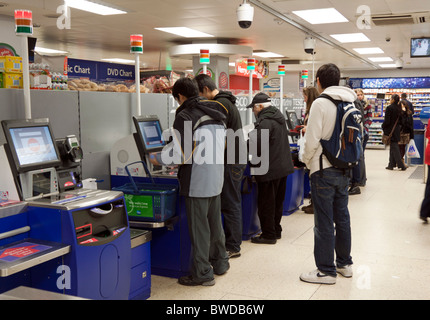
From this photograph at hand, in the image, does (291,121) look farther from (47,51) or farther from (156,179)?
(47,51)

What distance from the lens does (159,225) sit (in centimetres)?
366

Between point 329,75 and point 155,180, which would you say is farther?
point 155,180

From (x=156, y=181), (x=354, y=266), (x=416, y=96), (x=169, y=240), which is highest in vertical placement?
(x=416, y=96)

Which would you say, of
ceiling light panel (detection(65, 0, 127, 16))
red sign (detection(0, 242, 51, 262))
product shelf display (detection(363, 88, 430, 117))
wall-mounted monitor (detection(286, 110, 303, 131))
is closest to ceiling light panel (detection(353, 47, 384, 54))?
wall-mounted monitor (detection(286, 110, 303, 131))

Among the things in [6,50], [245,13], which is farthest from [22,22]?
[6,50]

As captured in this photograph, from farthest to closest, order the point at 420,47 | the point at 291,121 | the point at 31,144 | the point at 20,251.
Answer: the point at 420,47 → the point at 291,121 → the point at 31,144 → the point at 20,251

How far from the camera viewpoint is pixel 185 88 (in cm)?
363

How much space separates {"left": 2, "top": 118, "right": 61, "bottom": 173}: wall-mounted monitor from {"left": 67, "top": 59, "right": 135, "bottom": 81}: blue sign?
7.08 m

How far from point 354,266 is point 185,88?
224 cm

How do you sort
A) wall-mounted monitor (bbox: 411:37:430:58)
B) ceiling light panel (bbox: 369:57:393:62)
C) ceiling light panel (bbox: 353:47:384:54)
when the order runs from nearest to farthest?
1. wall-mounted monitor (bbox: 411:37:430:58)
2. ceiling light panel (bbox: 353:47:384:54)
3. ceiling light panel (bbox: 369:57:393:62)

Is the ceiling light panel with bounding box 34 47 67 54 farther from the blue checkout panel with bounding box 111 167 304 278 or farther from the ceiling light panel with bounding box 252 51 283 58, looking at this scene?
the blue checkout panel with bounding box 111 167 304 278

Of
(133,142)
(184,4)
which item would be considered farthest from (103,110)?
(184,4)

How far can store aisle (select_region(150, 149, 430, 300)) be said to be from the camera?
363 cm

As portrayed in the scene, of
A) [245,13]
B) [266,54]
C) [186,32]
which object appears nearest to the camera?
[245,13]
